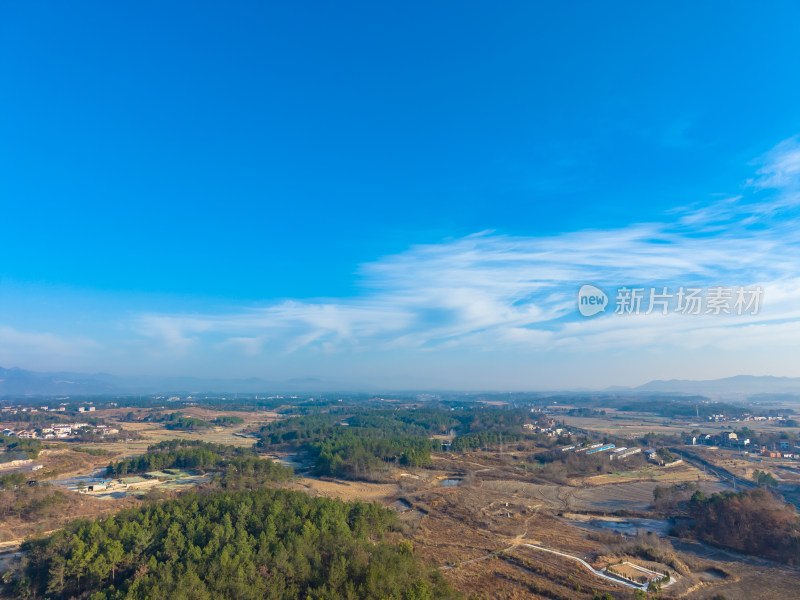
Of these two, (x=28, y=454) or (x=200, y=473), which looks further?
(x=28, y=454)

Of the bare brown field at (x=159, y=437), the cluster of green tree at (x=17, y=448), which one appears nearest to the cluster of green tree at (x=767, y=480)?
the bare brown field at (x=159, y=437)

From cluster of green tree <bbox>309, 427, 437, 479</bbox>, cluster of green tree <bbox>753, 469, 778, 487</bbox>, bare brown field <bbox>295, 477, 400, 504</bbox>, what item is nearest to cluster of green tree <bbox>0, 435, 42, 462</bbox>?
cluster of green tree <bbox>309, 427, 437, 479</bbox>

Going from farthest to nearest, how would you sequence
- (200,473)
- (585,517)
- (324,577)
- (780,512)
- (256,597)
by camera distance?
1. (200,473)
2. (585,517)
3. (780,512)
4. (324,577)
5. (256,597)

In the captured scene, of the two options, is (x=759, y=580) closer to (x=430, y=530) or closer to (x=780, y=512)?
(x=780, y=512)

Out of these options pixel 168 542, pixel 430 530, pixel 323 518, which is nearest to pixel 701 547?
pixel 430 530

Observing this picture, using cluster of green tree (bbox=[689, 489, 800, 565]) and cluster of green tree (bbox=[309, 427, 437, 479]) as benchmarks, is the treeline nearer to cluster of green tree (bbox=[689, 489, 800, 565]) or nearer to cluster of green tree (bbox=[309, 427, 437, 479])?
cluster of green tree (bbox=[309, 427, 437, 479])

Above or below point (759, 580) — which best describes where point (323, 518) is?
above

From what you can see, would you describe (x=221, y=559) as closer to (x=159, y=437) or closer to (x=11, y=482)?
(x=11, y=482)
